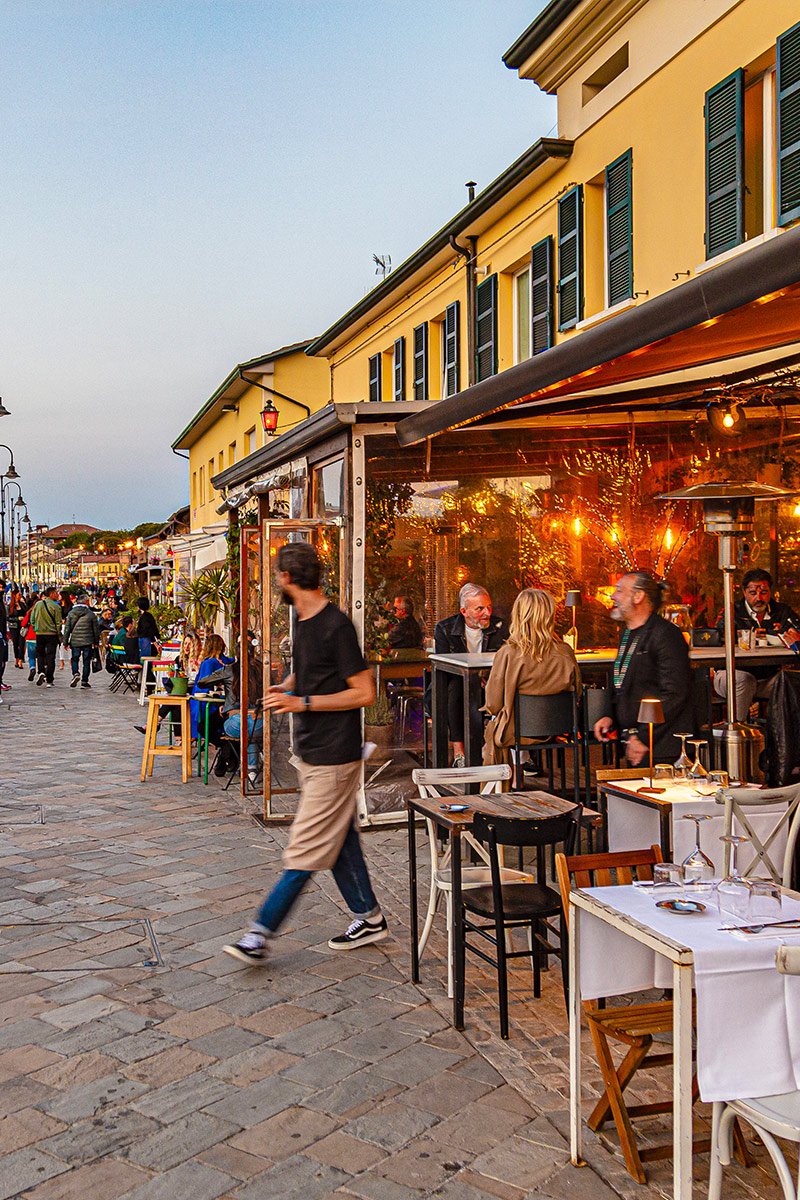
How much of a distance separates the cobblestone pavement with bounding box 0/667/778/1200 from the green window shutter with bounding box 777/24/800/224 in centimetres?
569

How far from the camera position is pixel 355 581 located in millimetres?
8031

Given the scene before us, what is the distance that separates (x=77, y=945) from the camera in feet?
17.1

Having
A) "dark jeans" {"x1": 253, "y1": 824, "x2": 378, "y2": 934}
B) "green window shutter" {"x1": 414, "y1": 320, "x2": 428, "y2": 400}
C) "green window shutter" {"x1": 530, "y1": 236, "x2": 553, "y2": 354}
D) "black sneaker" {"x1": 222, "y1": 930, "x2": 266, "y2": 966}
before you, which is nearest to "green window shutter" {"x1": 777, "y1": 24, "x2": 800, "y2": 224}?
"green window shutter" {"x1": 530, "y1": 236, "x2": 553, "y2": 354}

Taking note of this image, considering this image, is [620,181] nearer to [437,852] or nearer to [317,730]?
[317,730]

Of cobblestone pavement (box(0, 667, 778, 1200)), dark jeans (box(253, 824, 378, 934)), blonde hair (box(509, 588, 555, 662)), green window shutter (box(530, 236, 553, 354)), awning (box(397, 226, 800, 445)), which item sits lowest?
cobblestone pavement (box(0, 667, 778, 1200))

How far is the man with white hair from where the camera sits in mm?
7660

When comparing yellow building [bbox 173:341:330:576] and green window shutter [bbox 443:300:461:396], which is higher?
yellow building [bbox 173:341:330:576]

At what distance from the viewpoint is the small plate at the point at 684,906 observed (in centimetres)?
295

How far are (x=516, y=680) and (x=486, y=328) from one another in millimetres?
9030

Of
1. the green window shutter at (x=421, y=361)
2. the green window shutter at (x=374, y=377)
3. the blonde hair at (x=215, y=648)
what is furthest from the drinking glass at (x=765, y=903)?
the green window shutter at (x=374, y=377)

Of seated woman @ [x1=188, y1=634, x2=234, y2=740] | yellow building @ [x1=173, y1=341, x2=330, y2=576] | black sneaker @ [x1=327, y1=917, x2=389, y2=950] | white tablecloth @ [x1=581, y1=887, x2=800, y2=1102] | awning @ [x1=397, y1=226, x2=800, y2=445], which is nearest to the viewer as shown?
white tablecloth @ [x1=581, y1=887, x2=800, y2=1102]

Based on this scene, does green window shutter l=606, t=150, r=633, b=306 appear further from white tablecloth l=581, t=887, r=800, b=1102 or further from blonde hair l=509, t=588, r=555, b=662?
white tablecloth l=581, t=887, r=800, b=1102

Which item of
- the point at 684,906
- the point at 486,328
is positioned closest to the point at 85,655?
the point at 486,328

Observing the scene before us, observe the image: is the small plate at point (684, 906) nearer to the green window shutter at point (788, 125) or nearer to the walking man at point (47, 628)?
the green window shutter at point (788, 125)
